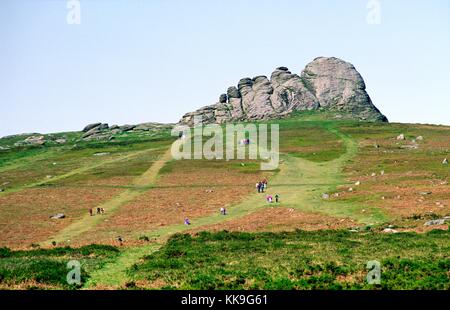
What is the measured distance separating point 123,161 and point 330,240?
318ft

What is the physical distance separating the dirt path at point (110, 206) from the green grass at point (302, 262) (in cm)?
1613

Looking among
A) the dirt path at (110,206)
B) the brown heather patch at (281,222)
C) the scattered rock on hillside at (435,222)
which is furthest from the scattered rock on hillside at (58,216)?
the scattered rock on hillside at (435,222)

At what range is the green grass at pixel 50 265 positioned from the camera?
1045 inches

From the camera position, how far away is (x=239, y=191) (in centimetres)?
7931

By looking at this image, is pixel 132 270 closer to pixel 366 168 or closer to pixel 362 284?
pixel 362 284

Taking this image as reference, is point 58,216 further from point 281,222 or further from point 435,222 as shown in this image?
point 435,222

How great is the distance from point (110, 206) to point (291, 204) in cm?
2611

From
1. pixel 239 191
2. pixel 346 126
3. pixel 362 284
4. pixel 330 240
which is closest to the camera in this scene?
pixel 362 284

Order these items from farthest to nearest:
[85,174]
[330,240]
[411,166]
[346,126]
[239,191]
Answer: [346,126], [85,174], [411,166], [239,191], [330,240]

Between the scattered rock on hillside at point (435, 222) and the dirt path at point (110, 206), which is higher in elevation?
the scattered rock on hillside at point (435, 222)

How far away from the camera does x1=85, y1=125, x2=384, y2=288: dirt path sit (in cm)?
3109
